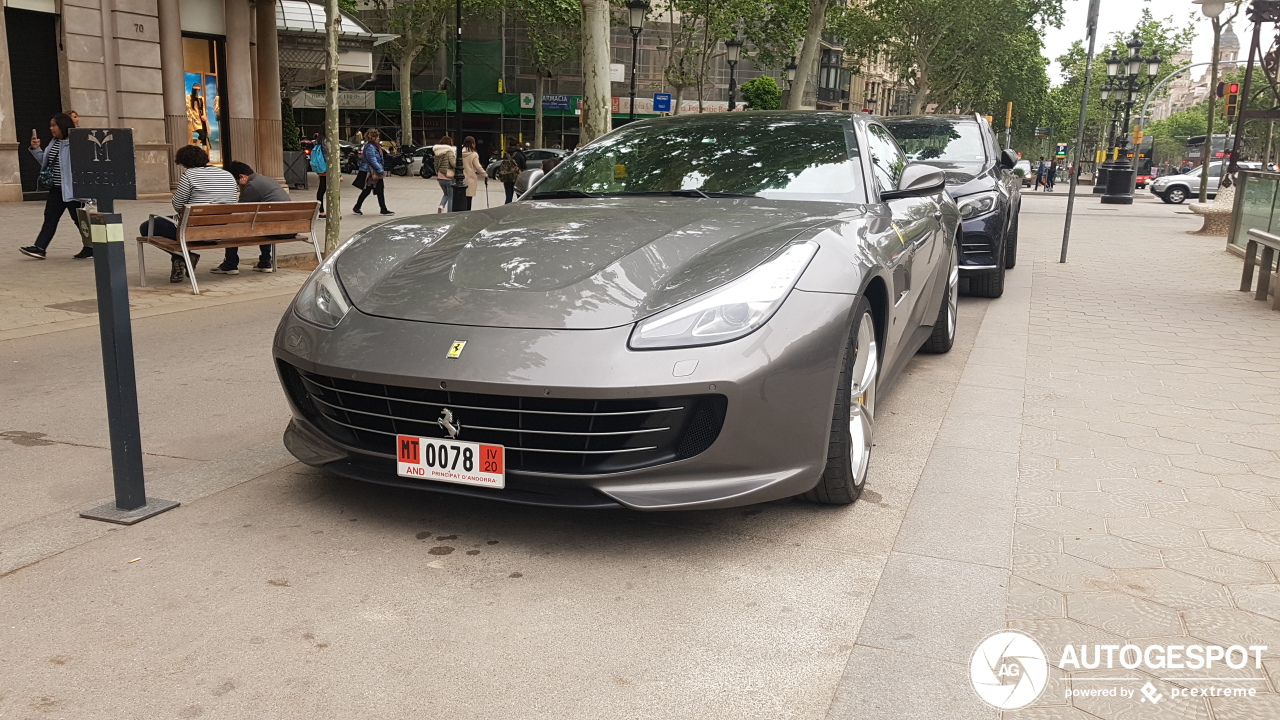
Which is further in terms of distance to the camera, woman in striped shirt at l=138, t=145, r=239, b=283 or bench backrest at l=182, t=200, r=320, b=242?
woman in striped shirt at l=138, t=145, r=239, b=283

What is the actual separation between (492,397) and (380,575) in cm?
61

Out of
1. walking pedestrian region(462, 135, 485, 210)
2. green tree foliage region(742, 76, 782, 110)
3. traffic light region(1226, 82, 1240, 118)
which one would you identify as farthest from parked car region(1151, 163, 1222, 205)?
walking pedestrian region(462, 135, 485, 210)

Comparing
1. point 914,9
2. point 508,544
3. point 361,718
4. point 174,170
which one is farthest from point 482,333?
point 914,9

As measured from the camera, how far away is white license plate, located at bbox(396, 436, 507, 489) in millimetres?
3115

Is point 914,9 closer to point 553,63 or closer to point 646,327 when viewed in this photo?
point 553,63

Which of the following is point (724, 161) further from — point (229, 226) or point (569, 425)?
point (229, 226)

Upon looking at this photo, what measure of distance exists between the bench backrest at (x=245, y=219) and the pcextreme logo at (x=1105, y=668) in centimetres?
850

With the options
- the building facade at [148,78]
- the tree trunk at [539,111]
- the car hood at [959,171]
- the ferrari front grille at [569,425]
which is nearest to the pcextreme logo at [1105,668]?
the ferrari front grille at [569,425]

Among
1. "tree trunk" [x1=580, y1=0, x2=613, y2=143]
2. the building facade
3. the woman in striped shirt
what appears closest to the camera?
the woman in striped shirt

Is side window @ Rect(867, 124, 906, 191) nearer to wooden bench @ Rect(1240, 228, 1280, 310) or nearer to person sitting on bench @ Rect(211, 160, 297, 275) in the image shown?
wooden bench @ Rect(1240, 228, 1280, 310)

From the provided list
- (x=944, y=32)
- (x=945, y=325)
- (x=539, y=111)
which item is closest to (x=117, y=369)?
(x=945, y=325)

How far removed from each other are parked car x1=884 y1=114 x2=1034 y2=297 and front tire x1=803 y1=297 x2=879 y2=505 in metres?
5.64

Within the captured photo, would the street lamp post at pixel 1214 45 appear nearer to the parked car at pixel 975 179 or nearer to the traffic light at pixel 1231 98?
the traffic light at pixel 1231 98

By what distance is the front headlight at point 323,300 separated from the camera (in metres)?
3.48
